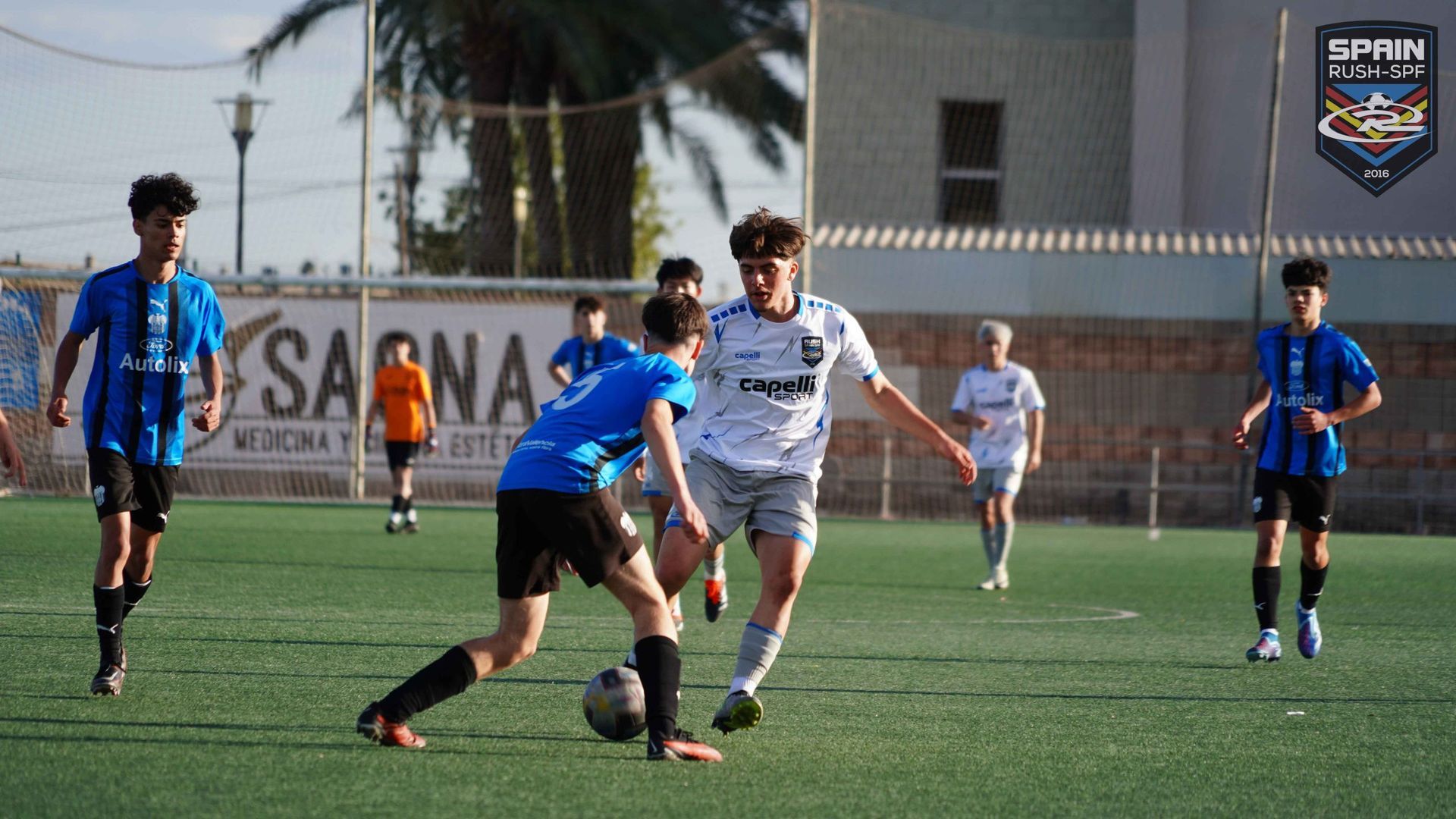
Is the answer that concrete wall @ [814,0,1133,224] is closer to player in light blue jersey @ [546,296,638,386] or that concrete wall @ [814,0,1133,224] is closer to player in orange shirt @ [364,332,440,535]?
player in orange shirt @ [364,332,440,535]

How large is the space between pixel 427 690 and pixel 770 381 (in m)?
1.82

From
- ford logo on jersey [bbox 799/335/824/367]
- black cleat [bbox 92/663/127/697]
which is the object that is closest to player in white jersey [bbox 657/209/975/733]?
ford logo on jersey [bbox 799/335/824/367]

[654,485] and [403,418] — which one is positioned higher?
[654,485]

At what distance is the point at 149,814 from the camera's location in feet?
13.9

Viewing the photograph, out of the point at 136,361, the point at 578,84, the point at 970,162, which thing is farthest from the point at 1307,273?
the point at 578,84

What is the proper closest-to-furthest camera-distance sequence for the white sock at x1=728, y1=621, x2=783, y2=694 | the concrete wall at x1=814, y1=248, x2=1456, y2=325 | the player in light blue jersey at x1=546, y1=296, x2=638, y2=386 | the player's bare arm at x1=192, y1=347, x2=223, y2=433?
the white sock at x1=728, y1=621, x2=783, y2=694 < the player's bare arm at x1=192, y1=347, x2=223, y2=433 < the player in light blue jersey at x1=546, y1=296, x2=638, y2=386 < the concrete wall at x1=814, y1=248, x2=1456, y2=325

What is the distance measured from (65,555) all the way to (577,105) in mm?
15904

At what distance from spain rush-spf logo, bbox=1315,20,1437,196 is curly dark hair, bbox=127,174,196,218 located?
18.3 ft

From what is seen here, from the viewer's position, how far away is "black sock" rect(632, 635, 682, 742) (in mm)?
5250

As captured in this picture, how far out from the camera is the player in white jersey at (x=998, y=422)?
42.4ft

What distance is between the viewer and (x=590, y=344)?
38.1 feet

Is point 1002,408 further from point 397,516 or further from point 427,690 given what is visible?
point 427,690

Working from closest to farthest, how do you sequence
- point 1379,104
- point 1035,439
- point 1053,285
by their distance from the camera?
point 1379,104 → point 1035,439 → point 1053,285

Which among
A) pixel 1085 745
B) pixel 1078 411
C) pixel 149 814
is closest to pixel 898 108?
pixel 1078 411
